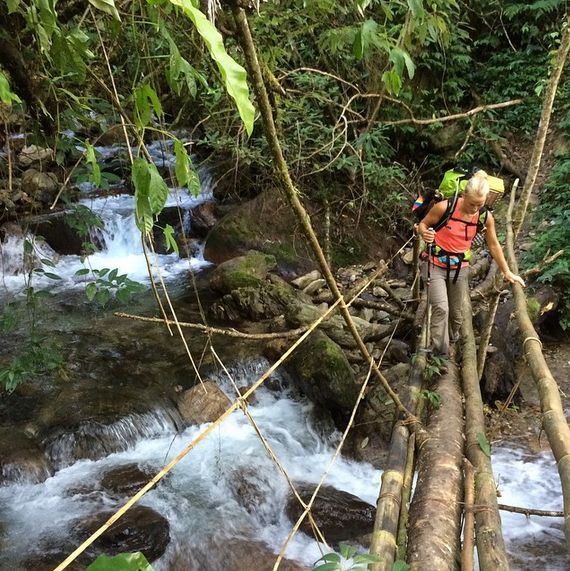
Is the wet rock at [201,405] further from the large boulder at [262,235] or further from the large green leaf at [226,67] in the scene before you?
the large green leaf at [226,67]

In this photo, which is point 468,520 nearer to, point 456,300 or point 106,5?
point 456,300

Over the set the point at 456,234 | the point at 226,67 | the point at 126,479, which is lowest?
the point at 126,479

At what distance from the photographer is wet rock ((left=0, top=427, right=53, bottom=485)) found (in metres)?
4.49

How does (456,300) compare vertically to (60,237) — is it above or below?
below

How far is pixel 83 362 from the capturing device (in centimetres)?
625

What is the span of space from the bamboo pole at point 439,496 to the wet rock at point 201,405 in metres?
2.77

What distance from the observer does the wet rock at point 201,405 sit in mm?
5555

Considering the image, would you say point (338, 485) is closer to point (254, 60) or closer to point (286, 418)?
point (286, 418)

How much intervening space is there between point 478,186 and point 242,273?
16.4ft

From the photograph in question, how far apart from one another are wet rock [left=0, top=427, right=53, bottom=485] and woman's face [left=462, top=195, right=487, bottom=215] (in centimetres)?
434

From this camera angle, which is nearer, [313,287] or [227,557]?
[227,557]

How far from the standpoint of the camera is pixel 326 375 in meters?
5.61

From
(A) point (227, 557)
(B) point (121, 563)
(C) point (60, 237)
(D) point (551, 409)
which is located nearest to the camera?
(B) point (121, 563)

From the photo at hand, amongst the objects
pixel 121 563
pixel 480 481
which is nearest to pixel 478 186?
pixel 480 481
